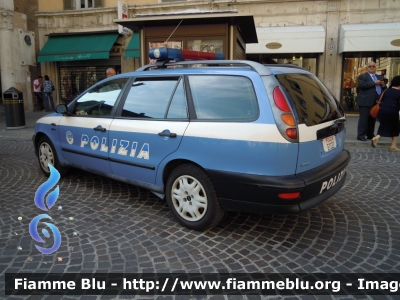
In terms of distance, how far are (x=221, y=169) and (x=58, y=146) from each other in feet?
9.80

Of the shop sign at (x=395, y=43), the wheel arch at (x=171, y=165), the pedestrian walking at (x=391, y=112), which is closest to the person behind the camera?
the wheel arch at (x=171, y=165)

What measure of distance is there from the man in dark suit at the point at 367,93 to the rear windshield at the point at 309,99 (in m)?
5.12

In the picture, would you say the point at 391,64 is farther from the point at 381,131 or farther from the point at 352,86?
the point at 381,131

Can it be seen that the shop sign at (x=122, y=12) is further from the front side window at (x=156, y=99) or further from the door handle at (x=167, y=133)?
the door handle at (x=167, y=133)

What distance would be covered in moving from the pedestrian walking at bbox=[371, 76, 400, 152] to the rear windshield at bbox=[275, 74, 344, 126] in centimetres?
433

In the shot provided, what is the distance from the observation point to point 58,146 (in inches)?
202

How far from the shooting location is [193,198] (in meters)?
3.48

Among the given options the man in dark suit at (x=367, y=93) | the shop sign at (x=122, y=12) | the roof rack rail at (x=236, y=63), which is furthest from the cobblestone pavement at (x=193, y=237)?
the shop sign at (x=122, y=12)

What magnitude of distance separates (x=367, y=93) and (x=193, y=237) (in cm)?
675

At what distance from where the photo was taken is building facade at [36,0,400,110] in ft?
43.8

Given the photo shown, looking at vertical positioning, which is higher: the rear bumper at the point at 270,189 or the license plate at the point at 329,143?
the license plate at the point at 329,143

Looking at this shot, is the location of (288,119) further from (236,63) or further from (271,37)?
(271,37)

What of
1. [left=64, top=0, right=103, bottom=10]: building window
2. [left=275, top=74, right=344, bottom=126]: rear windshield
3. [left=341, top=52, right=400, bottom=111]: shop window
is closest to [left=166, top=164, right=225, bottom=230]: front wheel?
[left=275, top=74, right=344, bottom=126]: rear windshield

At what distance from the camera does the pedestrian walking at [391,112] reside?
24.1ft
